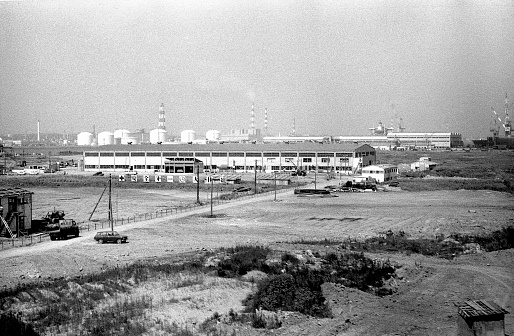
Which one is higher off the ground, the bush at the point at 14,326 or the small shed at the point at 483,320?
the small shed at the point at 483,320

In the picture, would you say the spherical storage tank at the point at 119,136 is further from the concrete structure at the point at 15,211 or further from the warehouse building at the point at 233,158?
the concrete structure at the point at 15,211

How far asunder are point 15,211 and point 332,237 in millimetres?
14309

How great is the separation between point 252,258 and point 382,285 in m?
4.26

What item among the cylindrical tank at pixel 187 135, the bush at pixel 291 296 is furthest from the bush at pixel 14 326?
the cylindrical tank at pixel 187 135

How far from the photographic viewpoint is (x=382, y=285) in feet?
45.6

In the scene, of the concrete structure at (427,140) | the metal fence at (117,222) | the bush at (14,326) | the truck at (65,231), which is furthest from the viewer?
the concrete structure at (427,140)

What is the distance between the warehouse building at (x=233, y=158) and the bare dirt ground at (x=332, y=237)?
21.4 m

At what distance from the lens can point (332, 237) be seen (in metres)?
22.2

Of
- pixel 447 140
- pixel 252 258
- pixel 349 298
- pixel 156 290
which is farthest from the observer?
pixel 447 140

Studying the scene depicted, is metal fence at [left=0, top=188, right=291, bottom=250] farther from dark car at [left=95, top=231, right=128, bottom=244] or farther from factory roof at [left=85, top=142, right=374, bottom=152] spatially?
factory roof at [left=85, top=142, right=374, bottom=152]

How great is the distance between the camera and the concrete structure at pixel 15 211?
23016 mm

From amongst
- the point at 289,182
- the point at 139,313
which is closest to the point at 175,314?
the point at 139,313

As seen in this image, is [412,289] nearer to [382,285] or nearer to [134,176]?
[382,285]

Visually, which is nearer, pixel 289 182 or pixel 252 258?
pixel 252 258
